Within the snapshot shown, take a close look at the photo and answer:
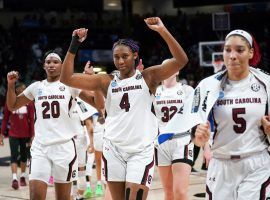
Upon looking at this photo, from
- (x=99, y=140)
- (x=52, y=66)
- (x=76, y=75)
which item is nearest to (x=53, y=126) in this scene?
(x=52, y=66)

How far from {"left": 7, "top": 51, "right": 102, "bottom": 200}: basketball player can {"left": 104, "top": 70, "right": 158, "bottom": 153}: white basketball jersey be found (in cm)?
119

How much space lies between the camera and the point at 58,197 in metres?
7.88

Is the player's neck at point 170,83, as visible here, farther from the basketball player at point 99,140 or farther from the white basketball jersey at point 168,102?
the basketball player at point 99,140

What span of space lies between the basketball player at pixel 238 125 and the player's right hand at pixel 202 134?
18 centimetres

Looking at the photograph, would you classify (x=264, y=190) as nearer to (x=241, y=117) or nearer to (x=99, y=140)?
(x=241, y=117)

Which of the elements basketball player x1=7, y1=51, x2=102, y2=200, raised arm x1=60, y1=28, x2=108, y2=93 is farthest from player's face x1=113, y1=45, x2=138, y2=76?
basketball player x1=7, y1=51, x2=102, y2=200

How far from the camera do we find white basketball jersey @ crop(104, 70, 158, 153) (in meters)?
6.58

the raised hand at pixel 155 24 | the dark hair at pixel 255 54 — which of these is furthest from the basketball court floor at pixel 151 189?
the dark hair at pixel 255 54

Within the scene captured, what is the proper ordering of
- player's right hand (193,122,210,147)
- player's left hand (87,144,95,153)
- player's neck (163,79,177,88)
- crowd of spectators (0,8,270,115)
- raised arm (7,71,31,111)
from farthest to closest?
crowd of spectators (0,8,270,115), player's left hand (87,144,95,153), player's neck (163,79,177,88), raised arm (7,71,31,111), player's right hand (193,122,210,147)

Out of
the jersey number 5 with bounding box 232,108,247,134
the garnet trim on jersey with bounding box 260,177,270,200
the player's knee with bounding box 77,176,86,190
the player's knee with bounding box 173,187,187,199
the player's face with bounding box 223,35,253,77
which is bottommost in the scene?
the player's knee with bounding box 77,176,86,190

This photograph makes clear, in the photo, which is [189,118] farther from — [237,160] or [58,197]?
[58,197]

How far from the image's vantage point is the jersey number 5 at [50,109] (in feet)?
26.1

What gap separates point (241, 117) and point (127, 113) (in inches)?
62.3

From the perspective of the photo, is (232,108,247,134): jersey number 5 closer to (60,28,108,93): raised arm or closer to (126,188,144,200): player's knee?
(126,188,144,200): player's knee
